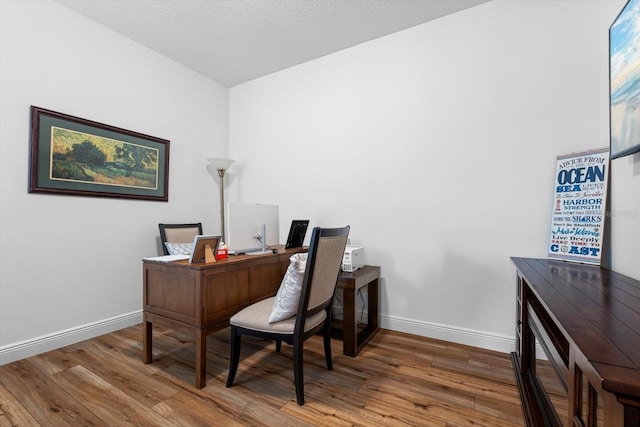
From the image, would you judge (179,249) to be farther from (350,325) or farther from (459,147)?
(459,147)

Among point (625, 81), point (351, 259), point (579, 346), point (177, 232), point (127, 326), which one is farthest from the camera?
point (177, 232)

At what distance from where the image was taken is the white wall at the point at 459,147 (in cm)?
201

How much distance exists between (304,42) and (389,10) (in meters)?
0.88

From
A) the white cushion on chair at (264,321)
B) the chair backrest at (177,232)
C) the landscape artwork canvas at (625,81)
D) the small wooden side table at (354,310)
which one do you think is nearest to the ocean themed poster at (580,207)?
the landscape artwork canvas at (625,81)

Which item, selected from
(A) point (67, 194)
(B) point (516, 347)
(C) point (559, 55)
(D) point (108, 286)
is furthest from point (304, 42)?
(B) point (516, 347)

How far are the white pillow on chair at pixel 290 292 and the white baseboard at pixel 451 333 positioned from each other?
1.37 m

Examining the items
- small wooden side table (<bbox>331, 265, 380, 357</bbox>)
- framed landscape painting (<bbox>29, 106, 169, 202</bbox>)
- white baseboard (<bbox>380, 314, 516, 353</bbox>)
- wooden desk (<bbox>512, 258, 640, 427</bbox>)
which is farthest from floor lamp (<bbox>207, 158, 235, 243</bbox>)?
wooden desk (<bbox>512, 258, 640, 427</bbox>)

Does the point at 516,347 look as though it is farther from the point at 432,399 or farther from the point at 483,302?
the point at 432,399

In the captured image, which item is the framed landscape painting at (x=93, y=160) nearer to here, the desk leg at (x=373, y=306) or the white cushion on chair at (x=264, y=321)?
the white cushion on chair at (x=264, y=321)

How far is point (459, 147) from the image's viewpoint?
2.39 meters

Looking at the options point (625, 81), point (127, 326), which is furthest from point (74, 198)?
point (625, 81)

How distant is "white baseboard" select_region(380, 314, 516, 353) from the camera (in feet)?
7.25

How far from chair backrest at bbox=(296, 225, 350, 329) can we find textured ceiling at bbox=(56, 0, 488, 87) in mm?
1975

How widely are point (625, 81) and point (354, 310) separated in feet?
6.88
